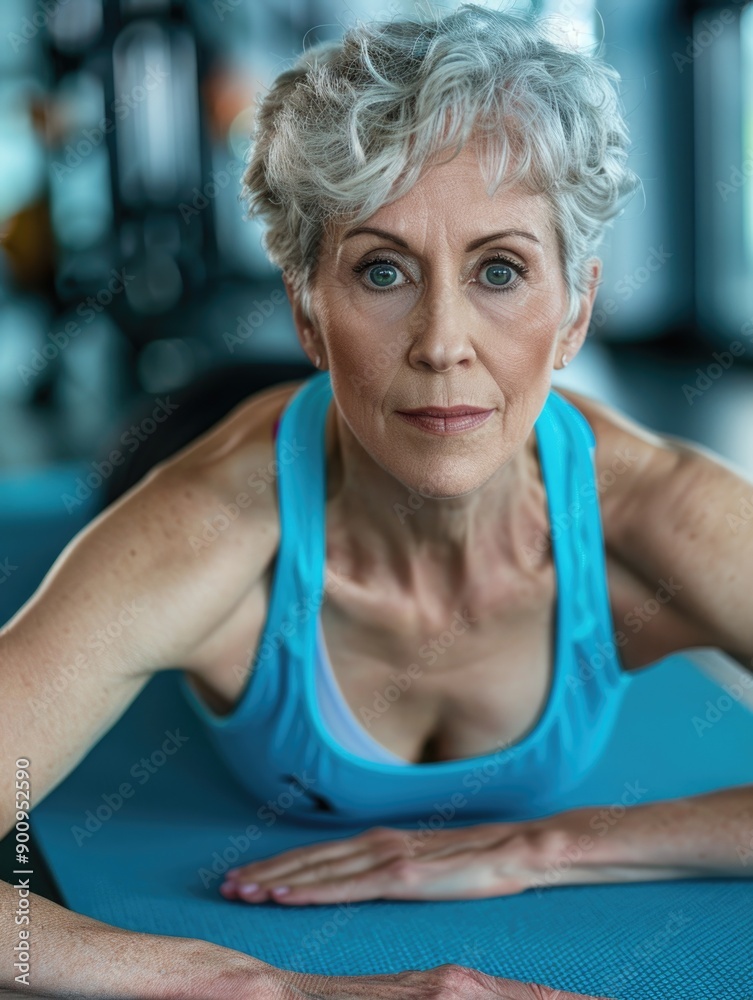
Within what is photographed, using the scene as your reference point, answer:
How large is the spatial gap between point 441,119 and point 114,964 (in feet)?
3.00

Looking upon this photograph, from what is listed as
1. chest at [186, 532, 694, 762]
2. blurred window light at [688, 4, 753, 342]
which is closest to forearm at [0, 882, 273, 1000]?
chest at [186, 532, 694, 762]

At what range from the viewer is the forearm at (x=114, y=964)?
1.21 meters

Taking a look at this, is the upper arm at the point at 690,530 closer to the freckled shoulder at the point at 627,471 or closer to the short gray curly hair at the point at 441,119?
the freckled shoulder at the point at 627,471

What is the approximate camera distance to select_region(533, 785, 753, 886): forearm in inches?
61.8

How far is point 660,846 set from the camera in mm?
1581

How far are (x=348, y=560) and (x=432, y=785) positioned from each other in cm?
34

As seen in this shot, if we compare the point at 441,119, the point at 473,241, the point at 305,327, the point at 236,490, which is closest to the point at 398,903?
the point at 236,490

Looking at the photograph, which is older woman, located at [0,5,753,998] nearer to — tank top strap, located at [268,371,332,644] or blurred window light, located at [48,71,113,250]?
tank top strap, located at [268,371,332,644]

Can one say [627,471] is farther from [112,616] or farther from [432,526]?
[112,616]

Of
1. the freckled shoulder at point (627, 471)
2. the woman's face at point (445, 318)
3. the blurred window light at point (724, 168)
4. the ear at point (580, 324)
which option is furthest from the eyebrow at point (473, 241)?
the blurred window light at point (724, 168)

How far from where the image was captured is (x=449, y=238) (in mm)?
1287

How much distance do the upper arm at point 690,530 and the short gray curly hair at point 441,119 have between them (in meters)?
0.34

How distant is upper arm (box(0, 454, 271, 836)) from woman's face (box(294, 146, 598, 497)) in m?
0.27

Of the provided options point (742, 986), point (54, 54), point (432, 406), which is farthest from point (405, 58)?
point (54, 54)
